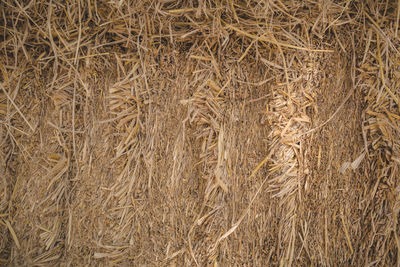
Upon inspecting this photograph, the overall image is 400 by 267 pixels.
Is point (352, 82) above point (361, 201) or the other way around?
above

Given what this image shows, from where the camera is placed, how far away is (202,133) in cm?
127

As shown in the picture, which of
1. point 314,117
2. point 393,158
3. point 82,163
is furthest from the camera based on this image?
point 82,163

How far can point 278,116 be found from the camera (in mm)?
1246

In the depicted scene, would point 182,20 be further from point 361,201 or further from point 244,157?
point 361,201

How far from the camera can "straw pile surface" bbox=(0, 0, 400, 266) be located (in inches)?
46.4

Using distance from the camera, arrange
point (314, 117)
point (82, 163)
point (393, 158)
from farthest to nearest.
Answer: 1. point (82, 163)
2. point (314, 117)
3. point (393, 158)

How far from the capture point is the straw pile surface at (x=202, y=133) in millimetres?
1180

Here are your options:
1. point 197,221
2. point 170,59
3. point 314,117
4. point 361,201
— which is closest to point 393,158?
point 361,201

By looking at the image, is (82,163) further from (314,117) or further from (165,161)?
(314,117)

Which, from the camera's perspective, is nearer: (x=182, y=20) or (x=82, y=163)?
(x=182, y=20)

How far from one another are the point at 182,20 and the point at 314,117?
0.62 meters

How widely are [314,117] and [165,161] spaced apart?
1.95 ft

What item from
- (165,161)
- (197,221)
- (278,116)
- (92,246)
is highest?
(278,116)

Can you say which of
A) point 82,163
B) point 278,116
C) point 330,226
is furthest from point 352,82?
point 82,163
